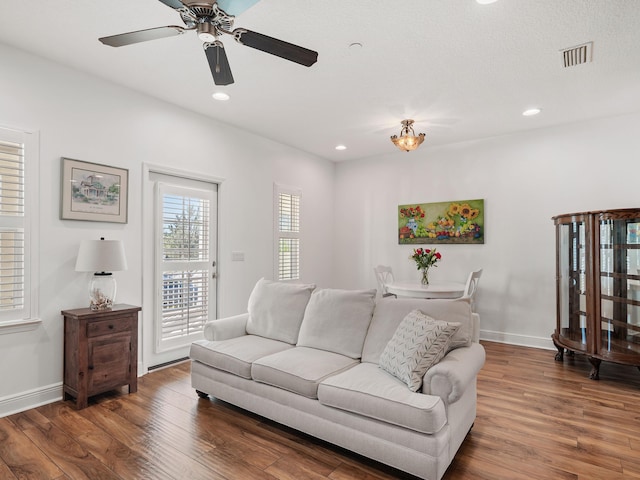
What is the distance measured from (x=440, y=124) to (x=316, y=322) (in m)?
3.04

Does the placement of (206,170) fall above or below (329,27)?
below

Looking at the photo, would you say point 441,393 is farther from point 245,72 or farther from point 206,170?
point 206,170

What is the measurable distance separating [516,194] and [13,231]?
5426mm

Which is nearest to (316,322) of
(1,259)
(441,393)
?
(441,393)

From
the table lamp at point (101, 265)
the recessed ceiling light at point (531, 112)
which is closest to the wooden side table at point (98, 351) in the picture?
the table lamp at point (101, 265)

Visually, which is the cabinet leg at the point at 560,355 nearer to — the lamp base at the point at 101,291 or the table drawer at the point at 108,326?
the table drawer at the point at 108,326

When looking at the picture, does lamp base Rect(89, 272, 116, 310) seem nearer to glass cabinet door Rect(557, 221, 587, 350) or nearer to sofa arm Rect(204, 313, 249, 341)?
sofa arm Rect(204, 313, 249, 341)

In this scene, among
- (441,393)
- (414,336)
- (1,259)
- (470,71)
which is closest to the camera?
(441,393)

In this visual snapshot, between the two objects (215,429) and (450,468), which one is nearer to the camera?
(450,468)

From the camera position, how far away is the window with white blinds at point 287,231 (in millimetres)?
5328

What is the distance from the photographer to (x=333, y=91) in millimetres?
3574

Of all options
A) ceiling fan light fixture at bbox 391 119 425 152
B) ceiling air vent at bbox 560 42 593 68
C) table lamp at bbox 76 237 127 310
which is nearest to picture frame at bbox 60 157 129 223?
table lamp at bbox 76 237 127 310

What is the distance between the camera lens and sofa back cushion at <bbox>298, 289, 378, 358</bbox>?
9.03 feet

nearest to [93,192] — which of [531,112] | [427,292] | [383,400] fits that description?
[383,400]
